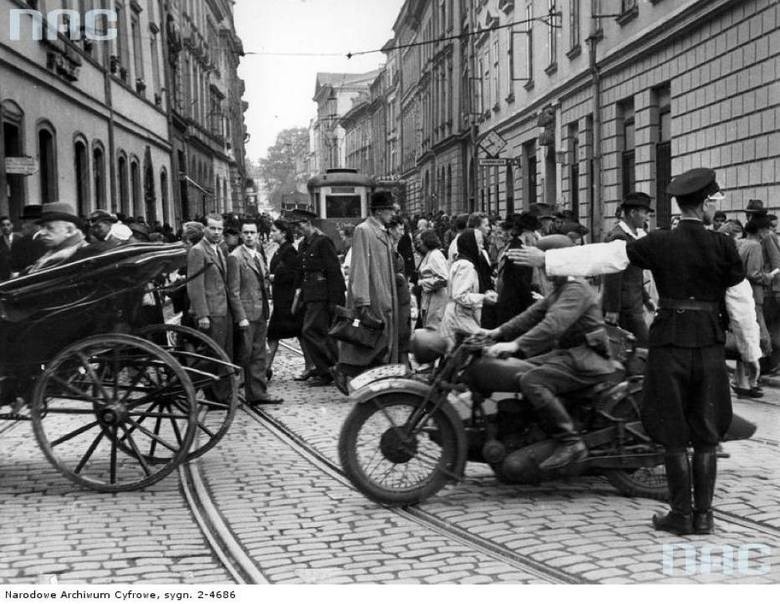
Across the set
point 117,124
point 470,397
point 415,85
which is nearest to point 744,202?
point 415,85

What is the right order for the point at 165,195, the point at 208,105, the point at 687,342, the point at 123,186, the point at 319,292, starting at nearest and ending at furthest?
the point at 687,342
the point at 319,292
the point at 208,105
the point at 123,186
the point at 165,195

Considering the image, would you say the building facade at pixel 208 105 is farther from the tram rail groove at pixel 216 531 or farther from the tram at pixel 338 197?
the tram at pixel 338 197

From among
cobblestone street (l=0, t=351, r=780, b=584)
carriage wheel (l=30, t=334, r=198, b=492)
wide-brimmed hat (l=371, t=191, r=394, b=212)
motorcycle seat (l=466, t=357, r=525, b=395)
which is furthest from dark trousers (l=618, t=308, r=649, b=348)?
carriage wheel (l=30, t=334, r=198, b=492)

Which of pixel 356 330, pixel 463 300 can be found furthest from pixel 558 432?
pixel 356 330

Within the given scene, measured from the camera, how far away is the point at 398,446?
234 inches

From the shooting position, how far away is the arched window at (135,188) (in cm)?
2147

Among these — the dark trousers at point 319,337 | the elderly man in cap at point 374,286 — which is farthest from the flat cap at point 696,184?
the dark trousers at point 319,337

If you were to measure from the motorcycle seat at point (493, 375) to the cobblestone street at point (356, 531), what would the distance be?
2.17ft

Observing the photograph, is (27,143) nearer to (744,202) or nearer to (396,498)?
(744,202)

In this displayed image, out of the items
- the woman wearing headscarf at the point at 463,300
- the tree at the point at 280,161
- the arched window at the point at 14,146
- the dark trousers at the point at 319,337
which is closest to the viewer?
the woman wearing headscarf at the point at 463,300

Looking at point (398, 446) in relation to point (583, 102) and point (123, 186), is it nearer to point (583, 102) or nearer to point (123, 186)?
point (123, 186)

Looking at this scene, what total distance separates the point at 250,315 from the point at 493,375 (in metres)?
4.66

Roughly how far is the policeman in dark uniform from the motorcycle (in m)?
4.86
